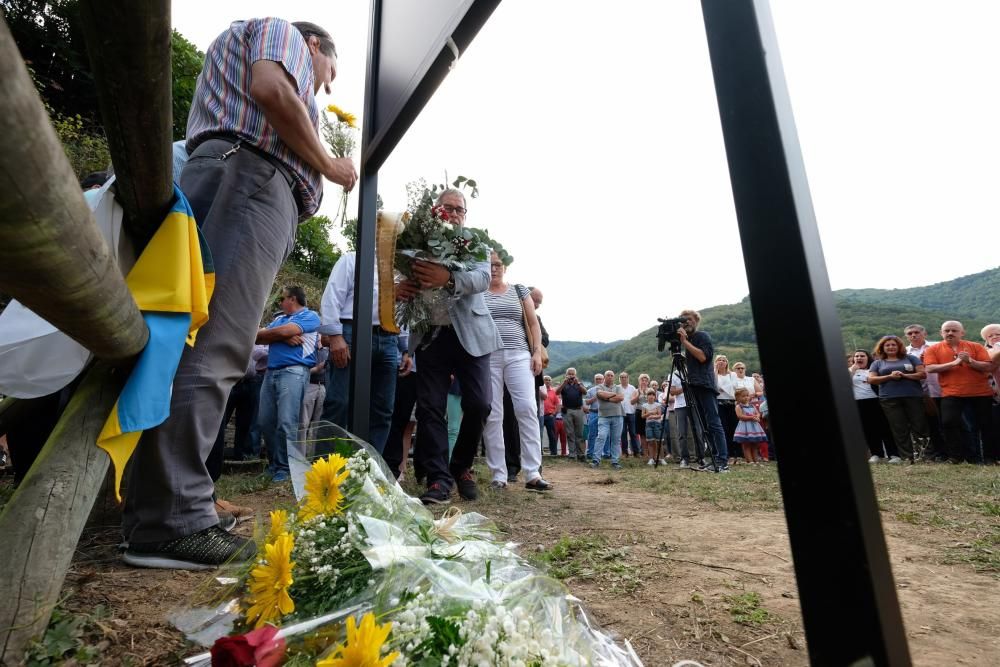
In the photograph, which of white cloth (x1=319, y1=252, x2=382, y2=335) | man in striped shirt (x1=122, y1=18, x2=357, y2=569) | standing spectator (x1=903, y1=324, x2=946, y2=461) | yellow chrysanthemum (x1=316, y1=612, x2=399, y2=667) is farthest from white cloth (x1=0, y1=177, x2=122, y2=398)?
standing spectator (x1=903, y1=324, x2=946, y2=461)

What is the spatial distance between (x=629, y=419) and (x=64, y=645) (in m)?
12.6

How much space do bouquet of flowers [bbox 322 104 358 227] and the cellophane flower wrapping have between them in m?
1.71

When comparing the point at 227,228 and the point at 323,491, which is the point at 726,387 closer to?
the point at 227,228

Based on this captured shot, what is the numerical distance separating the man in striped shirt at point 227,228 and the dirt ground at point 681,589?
160 millimetres

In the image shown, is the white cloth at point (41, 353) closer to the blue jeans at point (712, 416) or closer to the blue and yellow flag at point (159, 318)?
the blue and yellow flag at point (159, 318)

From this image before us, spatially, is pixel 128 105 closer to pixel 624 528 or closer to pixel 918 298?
pixel 624 528

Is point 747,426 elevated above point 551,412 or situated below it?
below

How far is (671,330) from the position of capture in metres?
6.62

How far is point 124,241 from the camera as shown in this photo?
133 cm

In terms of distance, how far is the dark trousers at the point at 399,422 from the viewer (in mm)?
4031

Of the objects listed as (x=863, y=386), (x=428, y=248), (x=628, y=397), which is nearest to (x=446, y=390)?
(x=428, y=248)

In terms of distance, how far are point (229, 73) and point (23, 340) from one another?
122 centimetres

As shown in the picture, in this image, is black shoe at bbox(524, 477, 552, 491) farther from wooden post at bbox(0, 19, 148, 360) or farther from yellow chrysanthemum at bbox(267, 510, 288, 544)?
wooden post at bbox(0, 19, 148, 360)

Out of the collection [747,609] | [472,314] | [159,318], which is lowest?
[747,609]
